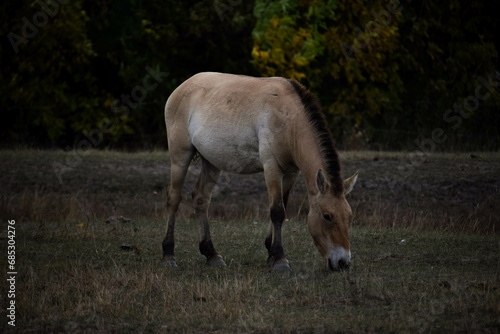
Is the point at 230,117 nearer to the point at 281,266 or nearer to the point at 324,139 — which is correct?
the point at 324,139

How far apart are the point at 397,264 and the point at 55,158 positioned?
9.49 metres

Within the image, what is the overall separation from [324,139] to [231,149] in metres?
1.23

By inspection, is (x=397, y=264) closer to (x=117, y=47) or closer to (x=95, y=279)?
(x=95, y=279)

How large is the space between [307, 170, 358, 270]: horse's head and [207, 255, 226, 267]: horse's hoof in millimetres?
1278

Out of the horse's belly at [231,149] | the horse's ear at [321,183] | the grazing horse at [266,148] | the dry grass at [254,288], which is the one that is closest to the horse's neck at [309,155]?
the grazing horse at [266,148]

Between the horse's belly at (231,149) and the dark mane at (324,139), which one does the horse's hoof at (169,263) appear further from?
the dark mane at (324,139)

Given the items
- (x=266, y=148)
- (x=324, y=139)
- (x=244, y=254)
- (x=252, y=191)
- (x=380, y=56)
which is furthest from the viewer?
(x=380, y=56)

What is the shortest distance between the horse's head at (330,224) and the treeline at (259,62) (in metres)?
10.6

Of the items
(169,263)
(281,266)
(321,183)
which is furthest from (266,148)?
(169,263)

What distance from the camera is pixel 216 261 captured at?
780 centimetres

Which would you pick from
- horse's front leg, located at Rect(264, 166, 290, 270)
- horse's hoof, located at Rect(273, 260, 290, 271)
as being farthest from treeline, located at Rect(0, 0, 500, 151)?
horse's hoof, located at Rect(273, 260, 290, 271)

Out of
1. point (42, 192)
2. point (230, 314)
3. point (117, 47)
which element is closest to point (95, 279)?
point (230, 314)

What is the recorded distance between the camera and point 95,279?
6375mm

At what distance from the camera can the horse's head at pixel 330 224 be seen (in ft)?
22.1
